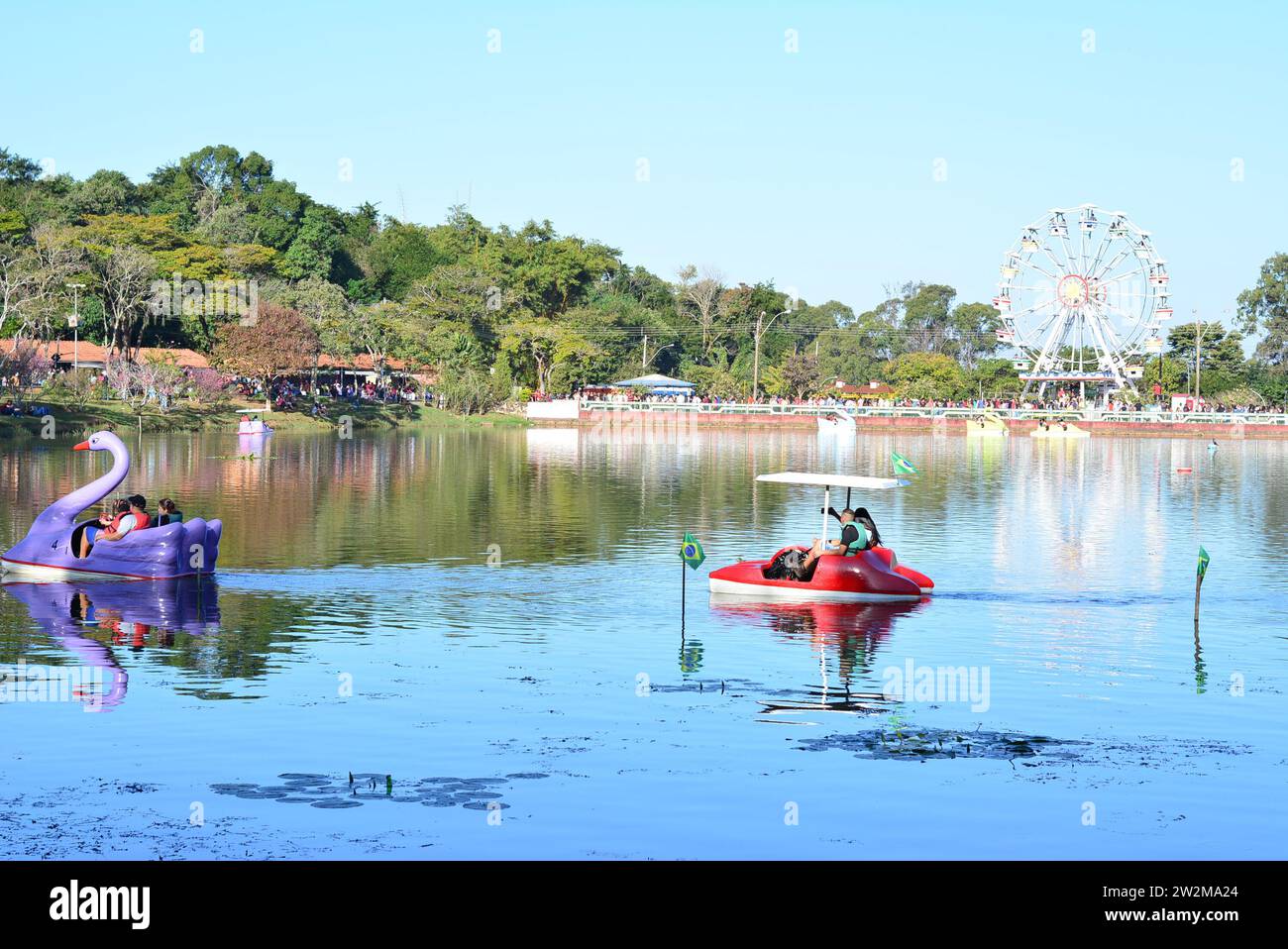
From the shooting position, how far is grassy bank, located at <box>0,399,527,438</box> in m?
78.9

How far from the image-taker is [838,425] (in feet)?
382

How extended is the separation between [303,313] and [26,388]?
29.9 m

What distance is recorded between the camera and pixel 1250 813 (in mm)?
14766

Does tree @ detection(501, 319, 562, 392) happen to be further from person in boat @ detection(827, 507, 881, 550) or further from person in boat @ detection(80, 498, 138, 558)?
person in boat @ detection(827, 507, 881, 550)

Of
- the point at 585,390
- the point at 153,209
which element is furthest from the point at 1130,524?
the point at 153,209

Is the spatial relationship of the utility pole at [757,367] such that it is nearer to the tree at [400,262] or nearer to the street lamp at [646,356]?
the street lamp at [646,356]

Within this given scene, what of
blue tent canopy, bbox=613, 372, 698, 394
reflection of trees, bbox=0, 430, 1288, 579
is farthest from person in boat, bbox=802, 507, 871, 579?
blue tent canopy, bbox=613, 372, 698, 394

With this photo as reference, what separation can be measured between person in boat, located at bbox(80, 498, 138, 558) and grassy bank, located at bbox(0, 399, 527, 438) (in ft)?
160

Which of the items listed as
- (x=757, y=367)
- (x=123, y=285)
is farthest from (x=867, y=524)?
(x=757, y=367)

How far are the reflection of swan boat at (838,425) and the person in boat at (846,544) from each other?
87808 millimetres

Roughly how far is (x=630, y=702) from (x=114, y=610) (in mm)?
10925

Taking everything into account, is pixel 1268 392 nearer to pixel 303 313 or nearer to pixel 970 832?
pixel 303 313

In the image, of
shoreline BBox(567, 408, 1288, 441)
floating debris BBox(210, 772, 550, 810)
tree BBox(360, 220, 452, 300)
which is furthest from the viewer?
tree BBox(360, 220, 452, 300)

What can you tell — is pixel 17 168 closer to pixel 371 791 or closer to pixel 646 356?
pixel 646 356
